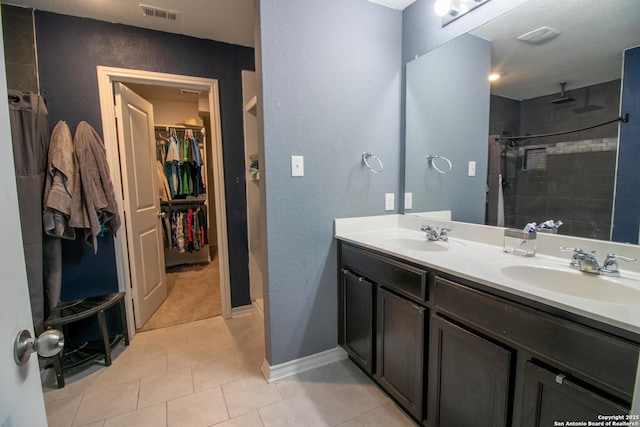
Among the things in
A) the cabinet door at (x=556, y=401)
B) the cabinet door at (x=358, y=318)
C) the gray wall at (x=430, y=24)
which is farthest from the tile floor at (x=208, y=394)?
the gray wall at (x=430, y=24)

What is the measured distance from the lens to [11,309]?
580 mm

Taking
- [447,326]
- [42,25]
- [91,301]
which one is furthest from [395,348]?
[42,25]

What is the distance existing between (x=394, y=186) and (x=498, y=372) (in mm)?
1372

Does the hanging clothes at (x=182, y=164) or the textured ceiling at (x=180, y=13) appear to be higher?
the textured ceiling at (x=180, y=13)

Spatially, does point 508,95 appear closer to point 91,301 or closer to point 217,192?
point 217,192

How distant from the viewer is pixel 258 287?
9.57ft

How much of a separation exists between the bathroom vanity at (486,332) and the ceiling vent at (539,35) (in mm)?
960

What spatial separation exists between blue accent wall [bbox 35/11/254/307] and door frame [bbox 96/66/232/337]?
1.8 inches

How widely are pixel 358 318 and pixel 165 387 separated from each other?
1257 millimetres

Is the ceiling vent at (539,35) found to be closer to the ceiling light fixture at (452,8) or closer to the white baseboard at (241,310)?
the ceiling light fixture at (452,8)

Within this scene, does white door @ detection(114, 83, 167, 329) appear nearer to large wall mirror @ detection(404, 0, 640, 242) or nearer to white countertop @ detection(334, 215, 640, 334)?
white countertop @ detection(334, 215, 640, 334)

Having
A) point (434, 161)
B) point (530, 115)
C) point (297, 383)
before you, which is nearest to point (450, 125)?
point (434, 161)

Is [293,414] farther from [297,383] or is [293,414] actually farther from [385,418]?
[385,418]

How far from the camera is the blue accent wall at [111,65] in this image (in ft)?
6.89
